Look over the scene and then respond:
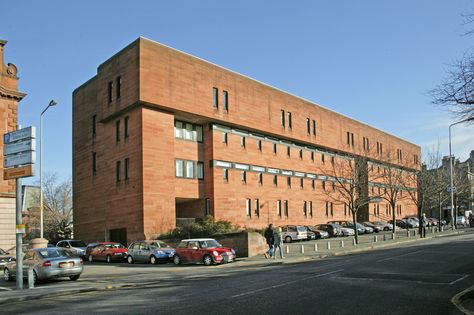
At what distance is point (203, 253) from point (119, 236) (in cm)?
1762

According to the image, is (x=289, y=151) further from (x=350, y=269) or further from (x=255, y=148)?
(x=350, y=269)

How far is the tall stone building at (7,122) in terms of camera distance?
34.5 metres

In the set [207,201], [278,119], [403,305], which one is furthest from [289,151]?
[403,305]

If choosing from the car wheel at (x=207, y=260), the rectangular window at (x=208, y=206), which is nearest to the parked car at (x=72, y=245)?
the rectangular window at (x=208, y=206)

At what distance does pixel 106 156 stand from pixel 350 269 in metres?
31.4

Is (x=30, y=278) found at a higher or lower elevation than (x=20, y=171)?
lower

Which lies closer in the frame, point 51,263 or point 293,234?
point 51,263

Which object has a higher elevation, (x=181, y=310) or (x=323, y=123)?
(x=323, y=123)

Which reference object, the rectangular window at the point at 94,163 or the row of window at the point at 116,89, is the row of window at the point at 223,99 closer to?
the row of window at the point at 116,89

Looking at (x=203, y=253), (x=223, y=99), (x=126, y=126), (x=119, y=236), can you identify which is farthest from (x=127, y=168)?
(x=203, y=253)

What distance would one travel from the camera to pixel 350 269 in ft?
62.4

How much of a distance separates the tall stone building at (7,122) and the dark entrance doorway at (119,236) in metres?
9.15

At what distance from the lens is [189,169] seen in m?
44.8

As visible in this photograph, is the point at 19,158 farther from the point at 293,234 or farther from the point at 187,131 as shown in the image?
the point at 293,234
